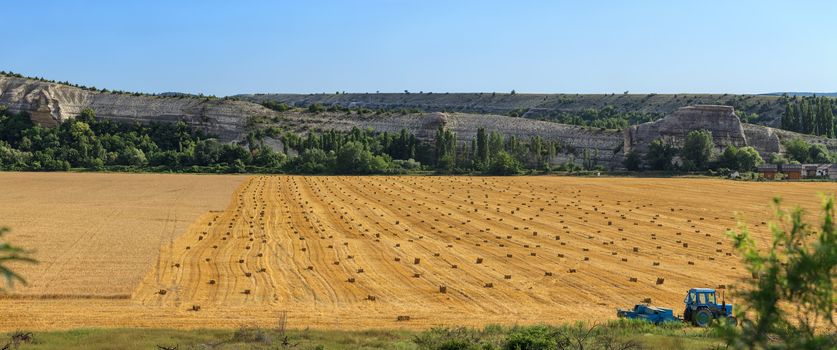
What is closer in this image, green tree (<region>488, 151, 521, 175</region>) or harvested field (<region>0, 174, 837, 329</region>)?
harvested field (<region>0, 174, 837, 329</region>)

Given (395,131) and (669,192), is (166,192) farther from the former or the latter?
(395,131)

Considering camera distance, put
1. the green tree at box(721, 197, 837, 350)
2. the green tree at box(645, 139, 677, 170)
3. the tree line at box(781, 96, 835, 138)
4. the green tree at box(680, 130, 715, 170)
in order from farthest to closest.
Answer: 1. the tree line at box(781, 96, 835, 138)
2. the green tree at box(645, 139, 677, 170)
3. the green tree at box(680, 130, 715, 170)
4. the green tree at box(721, 197, 837, 350)

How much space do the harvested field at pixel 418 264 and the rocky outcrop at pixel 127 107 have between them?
84.8 meters

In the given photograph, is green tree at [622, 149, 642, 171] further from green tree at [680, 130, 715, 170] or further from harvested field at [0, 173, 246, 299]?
harvested field at [0, 173, 246, 299]

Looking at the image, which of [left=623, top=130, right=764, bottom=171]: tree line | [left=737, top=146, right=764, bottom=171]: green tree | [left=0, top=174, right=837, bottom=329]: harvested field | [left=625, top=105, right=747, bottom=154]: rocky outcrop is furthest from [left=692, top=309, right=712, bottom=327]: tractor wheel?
[left=625, top=105, right=747, bottom=154]: rocky outcrop

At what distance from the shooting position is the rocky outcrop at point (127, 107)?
145 m

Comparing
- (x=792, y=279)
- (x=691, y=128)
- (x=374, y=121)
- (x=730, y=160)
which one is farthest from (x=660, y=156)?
(x=792, y=279)

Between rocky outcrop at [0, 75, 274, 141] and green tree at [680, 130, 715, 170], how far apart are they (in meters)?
71.6

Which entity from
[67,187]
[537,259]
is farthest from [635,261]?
[67,187]

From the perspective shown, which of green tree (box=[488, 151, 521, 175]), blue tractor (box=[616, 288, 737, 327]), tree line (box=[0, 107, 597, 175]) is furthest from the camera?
tree line (box=[0, 107, 597, 175])

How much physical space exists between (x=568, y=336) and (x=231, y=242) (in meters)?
23.4

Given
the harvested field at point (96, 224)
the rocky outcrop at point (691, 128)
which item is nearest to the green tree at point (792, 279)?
the harvested field at point (96, 224)

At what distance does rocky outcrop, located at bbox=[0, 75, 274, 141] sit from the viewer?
14512 centimetres

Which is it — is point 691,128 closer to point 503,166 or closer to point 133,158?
point 503,166
